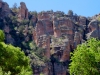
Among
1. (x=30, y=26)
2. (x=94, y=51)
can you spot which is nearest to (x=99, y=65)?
(x=94, y=51)

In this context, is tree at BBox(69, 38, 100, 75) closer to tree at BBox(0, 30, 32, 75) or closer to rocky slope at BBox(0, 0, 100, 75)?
tree at BBox(0, 30, 32, 75)

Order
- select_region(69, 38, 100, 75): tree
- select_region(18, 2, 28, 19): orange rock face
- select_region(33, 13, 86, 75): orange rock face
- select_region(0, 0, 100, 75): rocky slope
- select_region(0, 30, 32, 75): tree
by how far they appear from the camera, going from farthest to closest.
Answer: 1. select_region(18, 2, 28, 19): orange rock face
2. select_region(33, 13, 86, 75): orange rock face
3. select_region(0, 0, 100, 75): rocky slope
4. select_region(69, 38, 100, 75): tree
5. select_region(0, 30, 32, 75): tree

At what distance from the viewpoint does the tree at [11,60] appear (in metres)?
19.0

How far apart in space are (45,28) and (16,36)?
314 inches

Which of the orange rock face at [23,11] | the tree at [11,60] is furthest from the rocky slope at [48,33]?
the tree at [11,60]

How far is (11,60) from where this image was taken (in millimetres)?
19766

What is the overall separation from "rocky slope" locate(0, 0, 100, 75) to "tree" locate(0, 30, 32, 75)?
35.7 m

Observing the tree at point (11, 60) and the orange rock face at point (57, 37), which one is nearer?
the tree at point (11, 60)

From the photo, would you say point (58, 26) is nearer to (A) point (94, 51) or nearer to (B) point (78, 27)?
(B) point (78, 27)

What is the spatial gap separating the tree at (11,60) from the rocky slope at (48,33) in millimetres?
35742

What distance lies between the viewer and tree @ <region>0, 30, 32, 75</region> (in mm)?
18984

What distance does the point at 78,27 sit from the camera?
245 feet

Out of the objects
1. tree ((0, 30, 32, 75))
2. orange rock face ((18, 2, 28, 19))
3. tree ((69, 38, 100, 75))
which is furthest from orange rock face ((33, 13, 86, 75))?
tree ((0, 30, 32, 75))

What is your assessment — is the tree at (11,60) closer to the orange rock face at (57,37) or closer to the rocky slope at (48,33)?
the rocky slope at (48,33)
